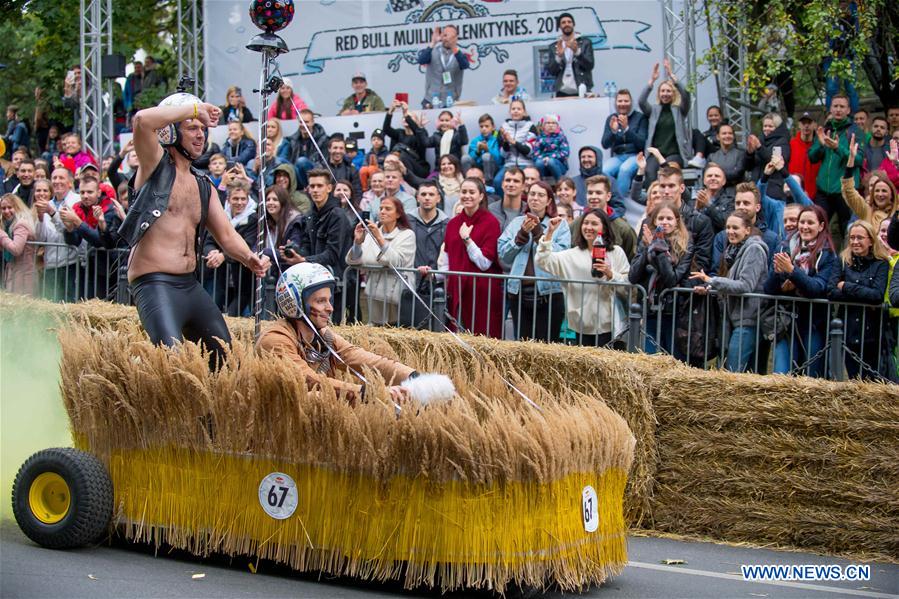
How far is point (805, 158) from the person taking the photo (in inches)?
531

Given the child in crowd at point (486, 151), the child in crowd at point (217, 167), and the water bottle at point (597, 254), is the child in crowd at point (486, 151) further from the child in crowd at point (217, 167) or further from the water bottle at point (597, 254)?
the water bottle at point (597, 254)

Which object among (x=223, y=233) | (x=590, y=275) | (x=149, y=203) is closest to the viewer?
(x=149, y=203)

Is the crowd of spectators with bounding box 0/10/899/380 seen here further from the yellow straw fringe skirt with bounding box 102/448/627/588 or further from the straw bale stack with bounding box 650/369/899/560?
the yellow straw fringe skirt with bounding box 102/448/627/588

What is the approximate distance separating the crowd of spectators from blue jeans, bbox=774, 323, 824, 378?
0.02 meters

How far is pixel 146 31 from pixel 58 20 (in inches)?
140

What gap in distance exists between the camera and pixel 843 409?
26.2ft

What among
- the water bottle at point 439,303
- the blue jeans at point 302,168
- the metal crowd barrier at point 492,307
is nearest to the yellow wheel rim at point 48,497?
the metal crowd barrier at point 492,307

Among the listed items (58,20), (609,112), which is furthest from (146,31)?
(609,112)

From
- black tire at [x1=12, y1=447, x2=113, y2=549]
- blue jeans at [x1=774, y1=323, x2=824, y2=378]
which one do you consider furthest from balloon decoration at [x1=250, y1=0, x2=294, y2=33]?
blue jeans at [x1=774, y1=323, x2=824, y2=378]

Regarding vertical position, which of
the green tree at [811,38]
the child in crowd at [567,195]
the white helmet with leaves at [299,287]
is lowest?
the white helmet with leaves at [299,287]

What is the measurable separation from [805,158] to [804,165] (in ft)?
0.25

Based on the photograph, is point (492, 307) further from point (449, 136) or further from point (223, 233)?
point (449, 136)

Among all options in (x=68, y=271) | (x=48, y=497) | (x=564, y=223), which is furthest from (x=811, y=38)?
(x=48, y=497)

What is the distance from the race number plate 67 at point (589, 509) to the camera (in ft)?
20.8
